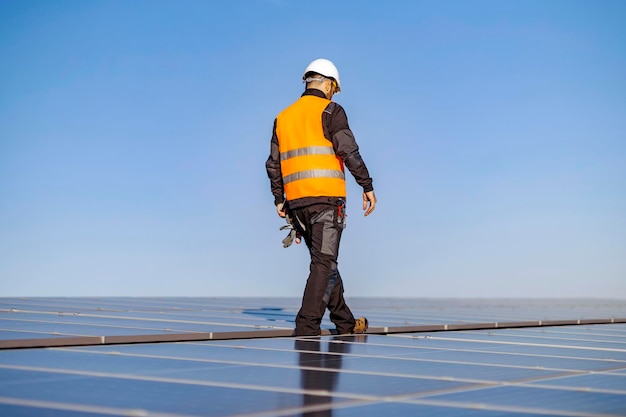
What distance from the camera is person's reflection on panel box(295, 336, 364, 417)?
11.8 ft

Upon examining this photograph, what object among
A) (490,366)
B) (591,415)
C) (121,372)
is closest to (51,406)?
(121,372)

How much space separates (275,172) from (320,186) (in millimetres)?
595

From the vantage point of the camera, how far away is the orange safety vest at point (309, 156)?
8.09 m

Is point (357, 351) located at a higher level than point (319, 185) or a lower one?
lower

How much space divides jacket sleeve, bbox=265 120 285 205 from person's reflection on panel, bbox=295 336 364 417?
155cm

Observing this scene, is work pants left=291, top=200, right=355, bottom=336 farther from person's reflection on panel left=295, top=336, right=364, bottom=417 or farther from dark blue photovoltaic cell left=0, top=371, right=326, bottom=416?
dark blue photovoltaic cell left=0, top=371, right=326, bottom=416

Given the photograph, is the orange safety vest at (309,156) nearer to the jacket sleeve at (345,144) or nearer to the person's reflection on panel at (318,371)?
the jacket sleeve at (345,144)

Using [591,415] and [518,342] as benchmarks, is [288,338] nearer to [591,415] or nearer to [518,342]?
[518,342]

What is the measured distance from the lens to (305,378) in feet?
14.8

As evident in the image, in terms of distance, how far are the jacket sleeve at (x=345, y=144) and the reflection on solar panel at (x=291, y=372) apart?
A: 123cm

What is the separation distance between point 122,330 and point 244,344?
1.19 m

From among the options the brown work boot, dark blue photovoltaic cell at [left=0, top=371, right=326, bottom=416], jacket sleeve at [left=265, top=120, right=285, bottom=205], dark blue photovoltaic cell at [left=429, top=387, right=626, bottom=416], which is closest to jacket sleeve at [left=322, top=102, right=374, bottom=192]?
jacket sleeve at [left=265, top=120, right=285, bottom=205]

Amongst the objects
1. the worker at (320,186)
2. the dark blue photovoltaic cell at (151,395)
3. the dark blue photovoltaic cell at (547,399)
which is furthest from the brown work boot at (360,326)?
the dark blue photovoltaic cell at (151,395)

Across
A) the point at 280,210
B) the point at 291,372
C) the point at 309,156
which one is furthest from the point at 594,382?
the point at 280,210
